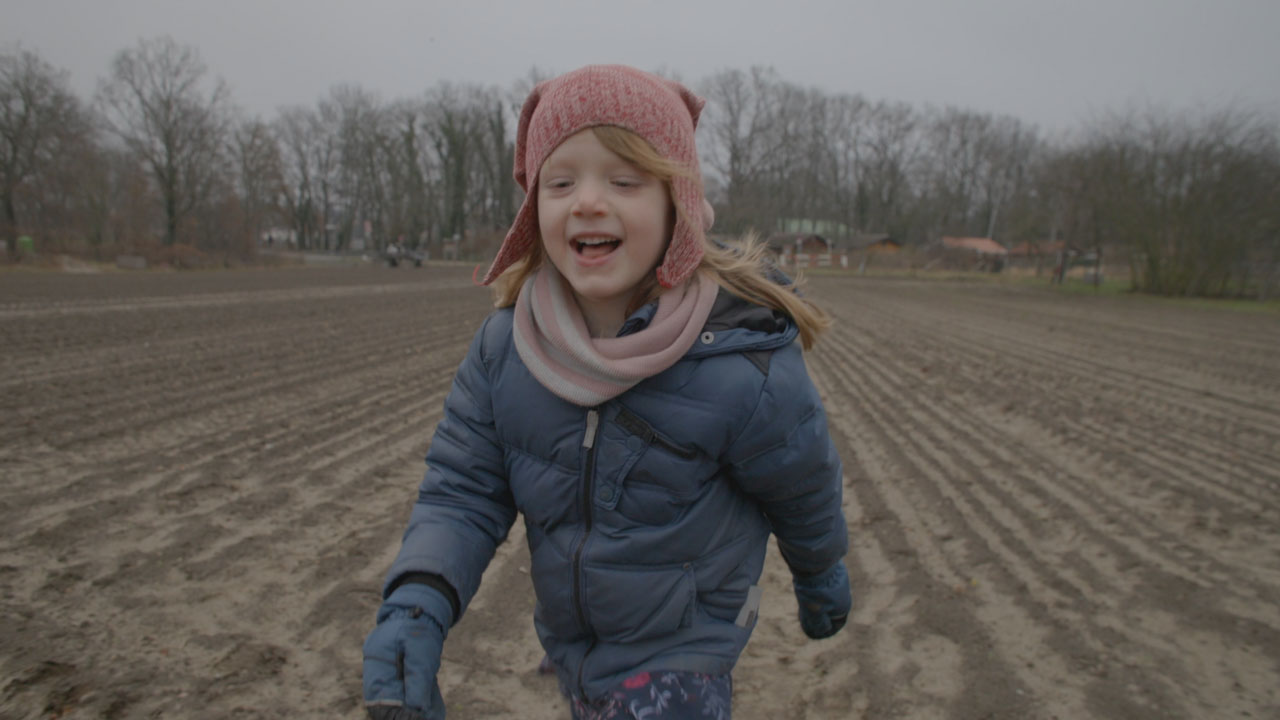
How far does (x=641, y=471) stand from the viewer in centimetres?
149

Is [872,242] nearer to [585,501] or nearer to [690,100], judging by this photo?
[690,100]

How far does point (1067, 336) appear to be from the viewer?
14.8m

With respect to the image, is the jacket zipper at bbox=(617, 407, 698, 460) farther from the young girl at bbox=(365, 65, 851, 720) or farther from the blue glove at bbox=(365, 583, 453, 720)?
the blue glove at bbox=(365, 583, 453, 720)

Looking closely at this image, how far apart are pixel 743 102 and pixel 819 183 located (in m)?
10.8

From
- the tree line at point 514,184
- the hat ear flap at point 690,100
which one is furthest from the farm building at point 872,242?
the hat ear flap at point 690,100

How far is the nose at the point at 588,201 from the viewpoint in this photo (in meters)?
1.47

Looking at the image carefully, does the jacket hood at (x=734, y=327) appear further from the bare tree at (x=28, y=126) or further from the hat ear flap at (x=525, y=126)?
the bare tree at (x=28, y=126)

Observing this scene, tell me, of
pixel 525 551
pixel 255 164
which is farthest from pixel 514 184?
pixel 525 551

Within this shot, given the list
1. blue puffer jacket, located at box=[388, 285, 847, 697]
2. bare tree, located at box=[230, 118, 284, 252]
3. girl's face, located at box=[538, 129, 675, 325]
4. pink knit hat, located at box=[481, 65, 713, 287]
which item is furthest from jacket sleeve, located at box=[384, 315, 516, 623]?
bare tree, located at box=[230, 118, 284, 252]

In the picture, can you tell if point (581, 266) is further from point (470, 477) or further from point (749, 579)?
point (749, 579)

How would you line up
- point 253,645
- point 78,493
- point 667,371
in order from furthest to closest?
point 78,493, point 253,645, point 667,371

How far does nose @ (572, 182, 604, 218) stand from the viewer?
4.81 feet

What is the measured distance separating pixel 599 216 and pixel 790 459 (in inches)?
24.0

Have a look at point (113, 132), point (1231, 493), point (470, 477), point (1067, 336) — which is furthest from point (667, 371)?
point (113, 132)
